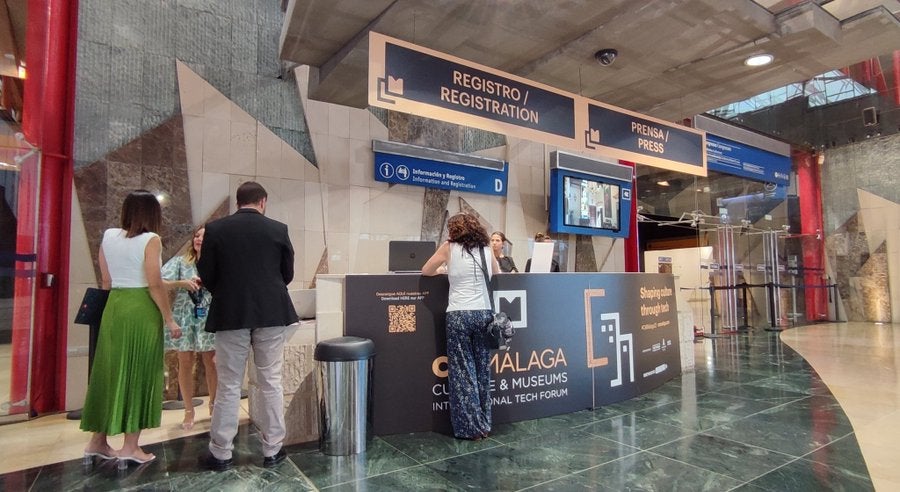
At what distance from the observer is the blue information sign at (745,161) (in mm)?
7445

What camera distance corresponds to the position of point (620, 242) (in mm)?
7777

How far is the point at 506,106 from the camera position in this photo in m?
3.70

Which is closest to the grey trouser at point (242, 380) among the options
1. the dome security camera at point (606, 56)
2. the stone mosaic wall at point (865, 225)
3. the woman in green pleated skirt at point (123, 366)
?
the woman in green pleated skirt at point (123, 366)

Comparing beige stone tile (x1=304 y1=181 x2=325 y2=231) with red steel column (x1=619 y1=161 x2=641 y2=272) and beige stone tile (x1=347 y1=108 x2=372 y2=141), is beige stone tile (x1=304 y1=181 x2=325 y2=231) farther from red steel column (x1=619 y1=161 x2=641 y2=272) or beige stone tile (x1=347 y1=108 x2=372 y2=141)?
red steel column (x1=619 y1=161 x2=641 y2=272)

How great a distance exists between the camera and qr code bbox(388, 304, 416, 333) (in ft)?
10.3

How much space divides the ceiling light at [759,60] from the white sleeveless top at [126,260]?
543cm

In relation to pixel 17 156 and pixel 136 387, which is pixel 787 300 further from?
pixel 17 156

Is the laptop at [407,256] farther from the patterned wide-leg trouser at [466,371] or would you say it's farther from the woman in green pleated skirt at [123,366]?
the woman in green pleated skirt at [123,366]

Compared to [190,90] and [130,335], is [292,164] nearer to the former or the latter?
[190,90]

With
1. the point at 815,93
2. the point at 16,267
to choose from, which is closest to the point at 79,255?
the point at 16,267

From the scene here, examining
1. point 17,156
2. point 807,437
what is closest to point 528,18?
point 807,437

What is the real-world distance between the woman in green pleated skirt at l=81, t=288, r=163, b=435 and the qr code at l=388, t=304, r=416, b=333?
1.35m

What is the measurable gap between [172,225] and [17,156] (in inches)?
46.8

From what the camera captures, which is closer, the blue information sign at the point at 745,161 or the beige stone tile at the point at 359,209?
the beige stone tile at the point at 359,209
